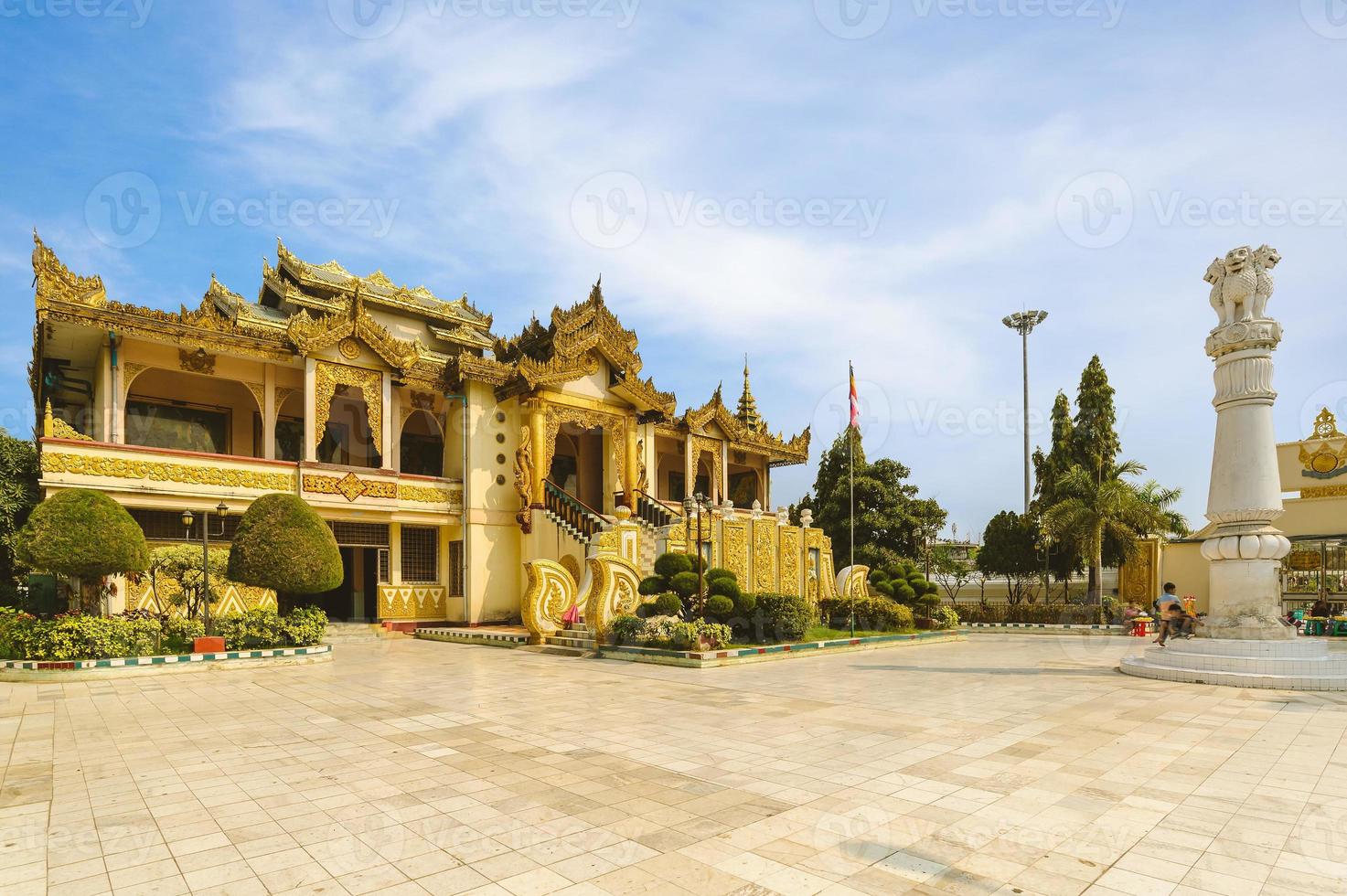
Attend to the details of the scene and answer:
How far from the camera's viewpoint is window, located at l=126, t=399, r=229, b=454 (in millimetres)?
18609

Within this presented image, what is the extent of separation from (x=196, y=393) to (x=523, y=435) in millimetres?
7968

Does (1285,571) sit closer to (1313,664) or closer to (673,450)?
(1313,664)

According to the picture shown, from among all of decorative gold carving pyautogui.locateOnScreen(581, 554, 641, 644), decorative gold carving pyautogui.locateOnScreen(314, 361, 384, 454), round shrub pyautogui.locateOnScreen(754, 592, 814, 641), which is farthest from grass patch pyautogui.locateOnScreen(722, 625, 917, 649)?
decorative gold carving pyautogui.locateOnScreen(314, 361, 384, 454)

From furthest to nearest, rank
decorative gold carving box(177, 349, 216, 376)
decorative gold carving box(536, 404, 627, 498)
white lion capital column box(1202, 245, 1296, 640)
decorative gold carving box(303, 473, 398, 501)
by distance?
decorative gold carving box(536, 404, 627, 498)
decorative gold carving box(303, 473, 398, 501)
decorative gold carving box(177, 349, 216, 376)
white lion capital column box(1202, 245, 1296, 640)

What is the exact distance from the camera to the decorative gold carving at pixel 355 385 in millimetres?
18453

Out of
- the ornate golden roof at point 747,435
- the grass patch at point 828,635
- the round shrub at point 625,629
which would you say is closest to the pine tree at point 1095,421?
the ornate golden roof at point 747,435

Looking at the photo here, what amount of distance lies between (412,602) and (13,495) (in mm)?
9698

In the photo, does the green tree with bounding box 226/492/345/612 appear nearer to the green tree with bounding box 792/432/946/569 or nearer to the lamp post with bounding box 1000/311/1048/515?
the green tree with bounding box 792/432/946/569

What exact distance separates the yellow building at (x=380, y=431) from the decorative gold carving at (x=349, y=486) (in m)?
0.04

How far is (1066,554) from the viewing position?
1035 inches

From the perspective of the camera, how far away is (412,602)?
20.1m

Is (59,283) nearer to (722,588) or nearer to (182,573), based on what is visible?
(182,573)

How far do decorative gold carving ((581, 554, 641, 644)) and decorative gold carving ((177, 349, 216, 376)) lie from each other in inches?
387

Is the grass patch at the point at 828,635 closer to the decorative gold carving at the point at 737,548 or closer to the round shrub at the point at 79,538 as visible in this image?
the decorative gold carving at the point at 737,548
